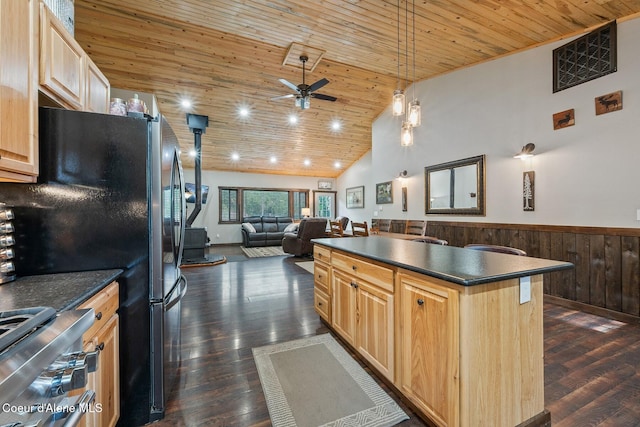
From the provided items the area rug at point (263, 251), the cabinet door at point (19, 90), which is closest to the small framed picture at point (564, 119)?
the cabinet door at point (19, 90)

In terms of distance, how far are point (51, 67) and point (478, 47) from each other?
4733 millimetres

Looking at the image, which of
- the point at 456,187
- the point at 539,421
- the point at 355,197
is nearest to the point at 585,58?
the point at 456,187

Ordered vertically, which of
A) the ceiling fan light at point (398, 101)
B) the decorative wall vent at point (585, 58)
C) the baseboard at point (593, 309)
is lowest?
the baseboard at point (593, 309)

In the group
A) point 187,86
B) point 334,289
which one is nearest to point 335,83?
point 187,86

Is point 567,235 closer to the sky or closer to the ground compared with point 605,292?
closer to the sky

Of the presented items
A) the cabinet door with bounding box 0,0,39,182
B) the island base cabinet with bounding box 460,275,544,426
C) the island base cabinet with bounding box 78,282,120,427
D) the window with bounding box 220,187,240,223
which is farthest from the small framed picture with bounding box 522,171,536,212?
the window with bounding box 220,187,240,223

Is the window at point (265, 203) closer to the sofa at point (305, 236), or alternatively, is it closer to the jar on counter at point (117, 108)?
the sofa at point (305, 236)

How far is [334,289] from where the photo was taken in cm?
234

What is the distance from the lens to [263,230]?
881 centimetres

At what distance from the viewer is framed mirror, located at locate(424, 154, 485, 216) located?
4215mm

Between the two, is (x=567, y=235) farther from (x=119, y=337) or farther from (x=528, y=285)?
(x=119, y=337)

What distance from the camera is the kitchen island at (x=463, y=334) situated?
1213 millimetres

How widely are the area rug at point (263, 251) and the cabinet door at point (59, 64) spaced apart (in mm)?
5457

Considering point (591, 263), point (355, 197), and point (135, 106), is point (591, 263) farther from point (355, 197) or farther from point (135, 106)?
point (355, 197)
